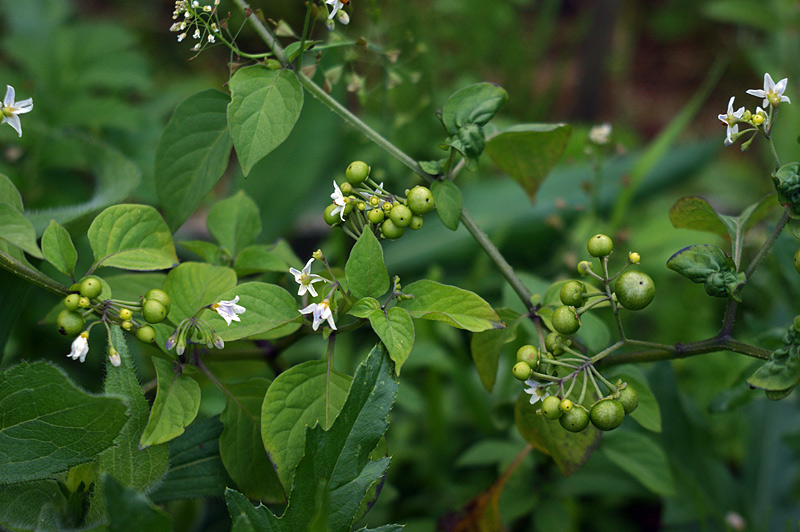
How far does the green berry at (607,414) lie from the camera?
0.52 metres

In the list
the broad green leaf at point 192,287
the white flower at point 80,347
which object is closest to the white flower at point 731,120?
the broad green leaf at point 192,287

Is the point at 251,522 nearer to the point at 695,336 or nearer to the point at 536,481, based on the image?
the point at 536,481

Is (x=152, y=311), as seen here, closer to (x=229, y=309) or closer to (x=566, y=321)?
(x=229, y=309)

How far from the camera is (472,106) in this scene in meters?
0.63

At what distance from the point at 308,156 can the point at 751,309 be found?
48.0 inches

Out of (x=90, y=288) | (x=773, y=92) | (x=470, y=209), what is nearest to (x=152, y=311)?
(x=90, y=288)

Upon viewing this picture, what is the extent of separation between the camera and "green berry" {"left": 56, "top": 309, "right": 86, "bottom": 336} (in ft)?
1.69

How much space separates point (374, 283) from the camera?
1.89 ft

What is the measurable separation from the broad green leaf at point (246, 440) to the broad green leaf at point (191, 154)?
20 cm

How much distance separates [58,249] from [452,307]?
361mm

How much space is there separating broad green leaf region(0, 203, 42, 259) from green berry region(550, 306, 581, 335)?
0.45 metres

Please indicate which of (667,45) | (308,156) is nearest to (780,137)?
(667,45)

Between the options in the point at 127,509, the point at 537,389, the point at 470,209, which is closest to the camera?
the point at 127,509

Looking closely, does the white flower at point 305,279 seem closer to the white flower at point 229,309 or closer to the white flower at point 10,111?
the white flower at point 229,309
